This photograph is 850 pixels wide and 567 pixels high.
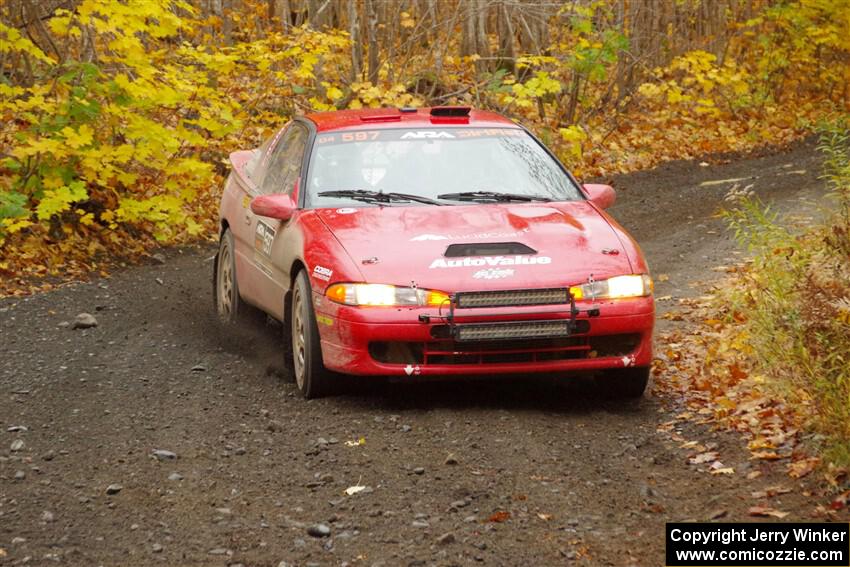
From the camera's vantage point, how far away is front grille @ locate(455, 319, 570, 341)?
6.55m

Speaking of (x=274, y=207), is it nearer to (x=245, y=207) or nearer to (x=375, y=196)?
(x=375, y=196)

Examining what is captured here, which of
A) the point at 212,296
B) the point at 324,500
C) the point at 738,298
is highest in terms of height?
the point at 324,500

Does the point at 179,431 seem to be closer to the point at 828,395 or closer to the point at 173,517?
the point at 173,517

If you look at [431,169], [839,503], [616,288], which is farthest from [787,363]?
[431,169]

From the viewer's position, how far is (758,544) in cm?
462

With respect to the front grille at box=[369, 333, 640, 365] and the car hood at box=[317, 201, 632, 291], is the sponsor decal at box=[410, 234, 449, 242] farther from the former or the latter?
the front grille at box=[369, 333, 640, 365]

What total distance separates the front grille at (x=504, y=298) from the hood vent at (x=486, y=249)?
0.94 feet

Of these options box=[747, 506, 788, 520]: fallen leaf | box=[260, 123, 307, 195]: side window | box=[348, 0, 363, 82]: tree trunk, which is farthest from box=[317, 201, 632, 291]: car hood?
box=[348, 0, 363, 82]: tree trunk

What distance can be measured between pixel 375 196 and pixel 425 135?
2.40ft

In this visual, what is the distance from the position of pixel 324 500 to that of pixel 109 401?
2332 millimetres

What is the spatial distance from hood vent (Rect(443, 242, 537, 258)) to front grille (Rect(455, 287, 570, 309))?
29cm

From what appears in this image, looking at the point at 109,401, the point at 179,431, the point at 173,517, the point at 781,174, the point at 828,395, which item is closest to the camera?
the point at 173,517

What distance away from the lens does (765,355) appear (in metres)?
6.58

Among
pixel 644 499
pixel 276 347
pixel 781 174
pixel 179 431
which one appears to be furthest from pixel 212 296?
pixel 781 174
